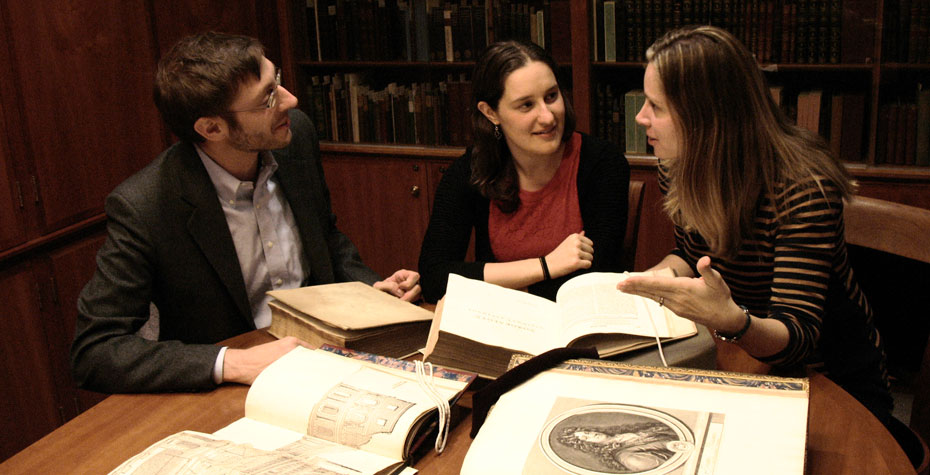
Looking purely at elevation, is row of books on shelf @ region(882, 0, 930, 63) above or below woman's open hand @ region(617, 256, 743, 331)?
above

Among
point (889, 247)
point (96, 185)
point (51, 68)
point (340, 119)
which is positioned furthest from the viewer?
point (340, 119)

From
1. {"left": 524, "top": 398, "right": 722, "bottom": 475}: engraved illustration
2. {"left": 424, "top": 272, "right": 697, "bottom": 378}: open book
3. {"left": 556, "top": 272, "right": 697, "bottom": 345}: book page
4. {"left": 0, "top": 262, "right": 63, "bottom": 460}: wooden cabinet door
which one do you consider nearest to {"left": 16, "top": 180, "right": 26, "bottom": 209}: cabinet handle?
{"left": 0, "top": 262, "right": 63, "bottom": 460}: wooden cabinet door

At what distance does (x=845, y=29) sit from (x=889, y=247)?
141cm

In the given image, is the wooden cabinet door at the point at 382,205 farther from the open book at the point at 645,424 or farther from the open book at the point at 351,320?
the open book at the point at 645,424

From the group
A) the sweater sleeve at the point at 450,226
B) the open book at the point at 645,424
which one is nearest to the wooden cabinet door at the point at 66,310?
the sweater sleeve at the point at 450,226

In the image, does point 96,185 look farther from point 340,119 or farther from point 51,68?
point 340,119

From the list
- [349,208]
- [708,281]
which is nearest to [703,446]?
[708,281]

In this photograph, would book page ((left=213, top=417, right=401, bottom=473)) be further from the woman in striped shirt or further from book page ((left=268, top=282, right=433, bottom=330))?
the woman in striped shirt

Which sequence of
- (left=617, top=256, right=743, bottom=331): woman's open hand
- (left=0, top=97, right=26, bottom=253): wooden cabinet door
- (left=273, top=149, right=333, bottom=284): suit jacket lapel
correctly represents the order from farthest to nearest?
(left=0, top=97, right=26, bottom=253): wooden cabinet door → (left=273, top=149, right=333, bottom=284): suit jacket lapel → (left=617, top=256, right=743, bottom=331): woman's open hand

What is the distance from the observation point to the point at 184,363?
4.55ft

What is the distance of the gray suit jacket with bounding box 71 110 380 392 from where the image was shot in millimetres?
1416

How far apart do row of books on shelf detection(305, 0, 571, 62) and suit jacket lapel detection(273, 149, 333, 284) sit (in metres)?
1.55

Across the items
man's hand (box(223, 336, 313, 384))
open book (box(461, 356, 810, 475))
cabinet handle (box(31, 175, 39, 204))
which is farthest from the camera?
cabinet handle (box(31, 175, 39, 204))

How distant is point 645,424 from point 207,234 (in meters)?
1.08
